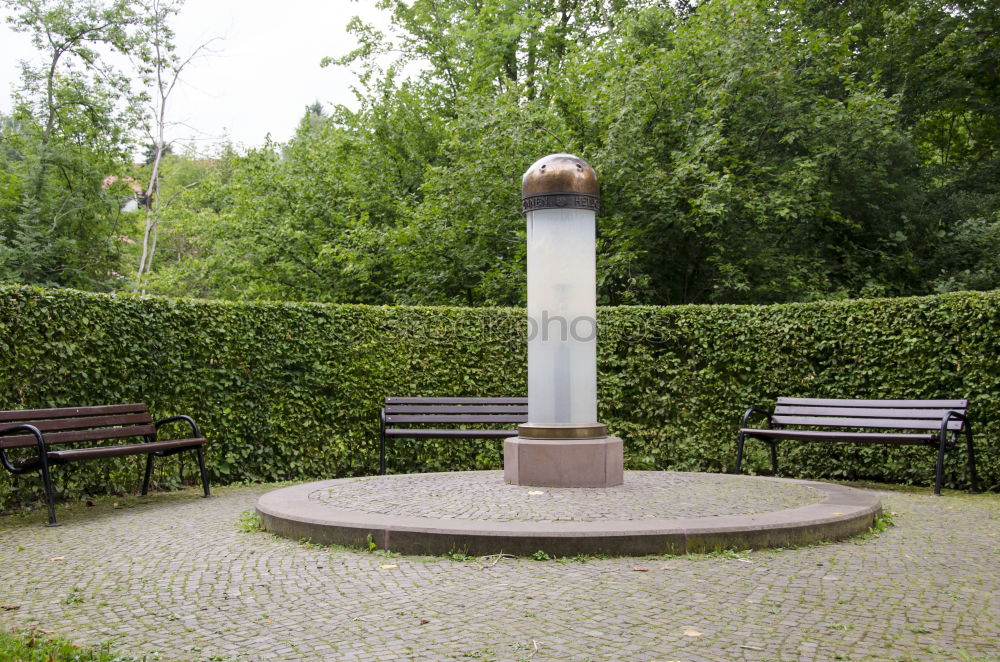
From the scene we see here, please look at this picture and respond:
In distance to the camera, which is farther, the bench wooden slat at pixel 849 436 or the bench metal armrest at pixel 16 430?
the bench wooden slat at pixel 849 436

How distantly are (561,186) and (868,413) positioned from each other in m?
4.32

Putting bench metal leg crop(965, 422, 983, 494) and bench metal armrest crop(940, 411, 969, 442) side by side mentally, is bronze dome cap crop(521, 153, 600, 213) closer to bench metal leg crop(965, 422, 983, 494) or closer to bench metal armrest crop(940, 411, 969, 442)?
bench metal armrest crop(940, 411, 969, 442)

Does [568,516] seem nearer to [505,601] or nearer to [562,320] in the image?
[505,601]

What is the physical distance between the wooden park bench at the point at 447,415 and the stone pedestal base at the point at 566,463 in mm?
2339

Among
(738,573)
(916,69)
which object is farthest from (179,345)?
(916,69)

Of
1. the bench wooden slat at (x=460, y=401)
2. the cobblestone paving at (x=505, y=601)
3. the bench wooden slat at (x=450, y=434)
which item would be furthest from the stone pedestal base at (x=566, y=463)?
the bench wooden slat at (x=460, y=401)

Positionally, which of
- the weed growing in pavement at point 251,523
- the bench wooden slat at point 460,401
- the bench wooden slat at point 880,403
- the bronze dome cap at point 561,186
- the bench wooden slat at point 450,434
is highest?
the bronze dome cap at point 561,186

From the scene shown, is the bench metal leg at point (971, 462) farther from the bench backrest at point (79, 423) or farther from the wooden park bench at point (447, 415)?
the bench backrest at point (79, 423)

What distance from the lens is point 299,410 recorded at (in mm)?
9586

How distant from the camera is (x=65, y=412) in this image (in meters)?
7.26

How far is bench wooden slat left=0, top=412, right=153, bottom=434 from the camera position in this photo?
6.99 meters

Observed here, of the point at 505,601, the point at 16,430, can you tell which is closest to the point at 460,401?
the point at 16,430

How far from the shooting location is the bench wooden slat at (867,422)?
8.23m

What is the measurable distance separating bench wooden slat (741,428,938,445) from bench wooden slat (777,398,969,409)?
1.02ft
